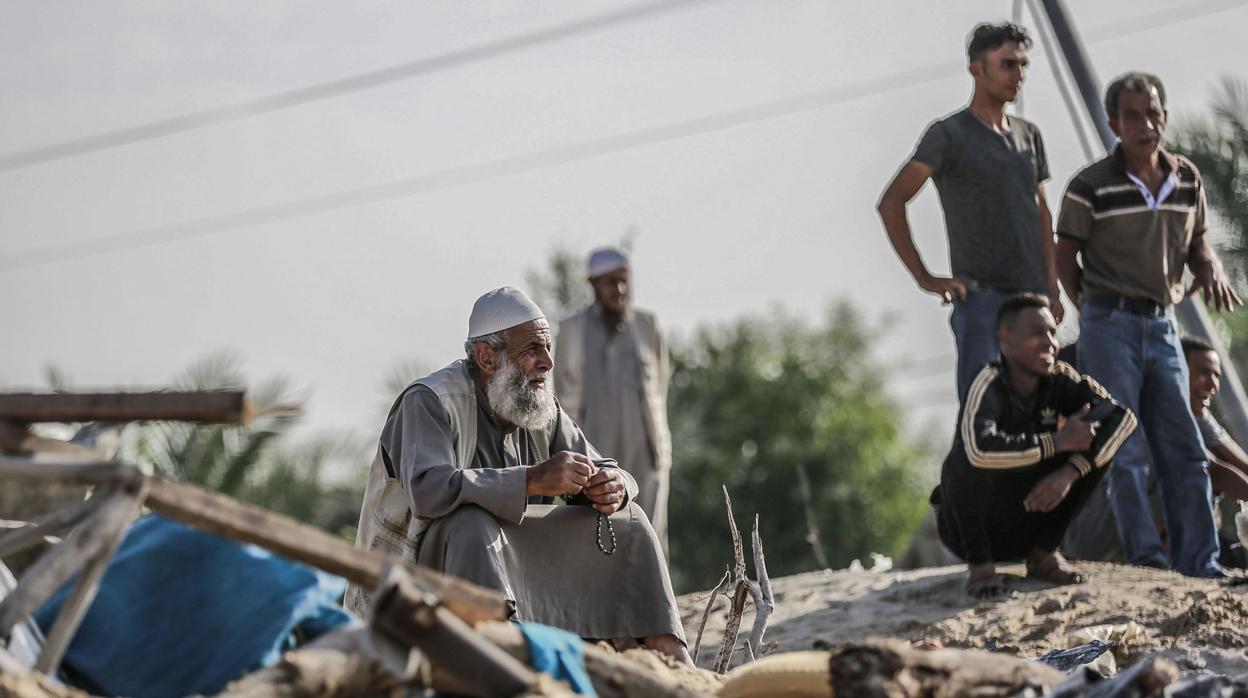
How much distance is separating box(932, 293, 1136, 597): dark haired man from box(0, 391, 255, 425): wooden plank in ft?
14.7

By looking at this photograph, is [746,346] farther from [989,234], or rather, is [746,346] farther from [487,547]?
[487,547]

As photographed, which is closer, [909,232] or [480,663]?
[480,663]

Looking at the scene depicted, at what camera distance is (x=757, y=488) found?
25.0 m

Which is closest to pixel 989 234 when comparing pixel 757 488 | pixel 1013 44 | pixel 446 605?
pixel 1013 44

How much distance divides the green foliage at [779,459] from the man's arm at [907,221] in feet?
43.9

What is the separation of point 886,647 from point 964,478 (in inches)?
139

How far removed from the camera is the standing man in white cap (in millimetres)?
10477

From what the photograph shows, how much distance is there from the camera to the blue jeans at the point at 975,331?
8531 millimetres

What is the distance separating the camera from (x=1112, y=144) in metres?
11.3

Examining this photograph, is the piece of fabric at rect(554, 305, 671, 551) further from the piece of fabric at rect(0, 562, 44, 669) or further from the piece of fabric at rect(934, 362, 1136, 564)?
the piece of fabric at rect(0, 562, 44, 669)

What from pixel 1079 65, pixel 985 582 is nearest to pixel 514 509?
pixel 985 582

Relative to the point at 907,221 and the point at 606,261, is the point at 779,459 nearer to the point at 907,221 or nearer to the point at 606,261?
the point at 606,261

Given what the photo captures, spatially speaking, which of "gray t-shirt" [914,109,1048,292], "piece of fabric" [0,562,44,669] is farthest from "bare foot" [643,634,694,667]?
"gray t-shirt" [914,109,1048,292]

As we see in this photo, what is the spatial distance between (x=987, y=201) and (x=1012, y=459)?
1444mm
